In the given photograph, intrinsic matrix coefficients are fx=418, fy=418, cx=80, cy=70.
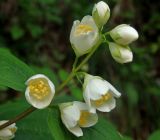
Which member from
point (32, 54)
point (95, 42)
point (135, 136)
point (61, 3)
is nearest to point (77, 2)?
point (61, 3)

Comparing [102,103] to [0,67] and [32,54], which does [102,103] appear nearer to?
[0,67]

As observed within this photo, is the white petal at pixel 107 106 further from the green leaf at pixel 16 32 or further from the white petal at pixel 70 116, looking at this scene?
the green leaf at pixel 16 32

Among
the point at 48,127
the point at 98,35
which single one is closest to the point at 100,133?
the point at 48,127

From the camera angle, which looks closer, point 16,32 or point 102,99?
point 102,99

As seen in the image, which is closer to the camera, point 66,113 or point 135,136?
point 66,113

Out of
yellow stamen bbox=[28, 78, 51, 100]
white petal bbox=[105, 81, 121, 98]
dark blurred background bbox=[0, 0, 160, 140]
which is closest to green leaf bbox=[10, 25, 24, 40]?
dark blurred background bbox=[0, 0, 160, 140]

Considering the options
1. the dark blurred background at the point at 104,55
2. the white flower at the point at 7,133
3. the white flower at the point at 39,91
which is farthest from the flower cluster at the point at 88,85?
the dark blurred background at the point at 104,55

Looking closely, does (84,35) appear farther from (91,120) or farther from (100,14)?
(91,120)

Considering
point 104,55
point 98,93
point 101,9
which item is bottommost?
point 104,55
